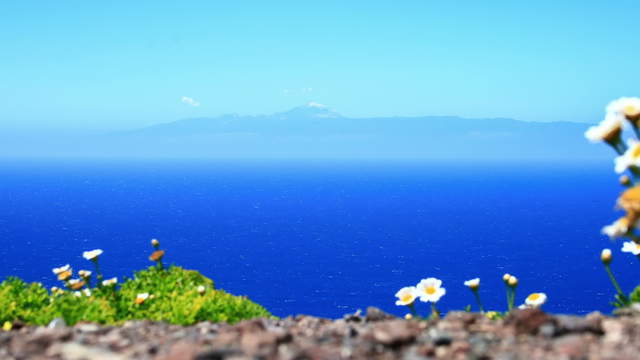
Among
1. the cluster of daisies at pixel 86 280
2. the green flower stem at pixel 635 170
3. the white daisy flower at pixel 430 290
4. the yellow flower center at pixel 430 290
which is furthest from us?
the cluster of daisies at pixel 86 280

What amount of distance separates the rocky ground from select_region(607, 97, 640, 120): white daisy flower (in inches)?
83.8

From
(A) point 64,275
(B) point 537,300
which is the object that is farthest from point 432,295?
(A) point 64,275

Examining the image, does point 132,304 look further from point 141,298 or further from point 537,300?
point 537,300

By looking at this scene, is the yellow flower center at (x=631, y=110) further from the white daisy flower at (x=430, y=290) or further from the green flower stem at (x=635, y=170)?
the white daisy flower at (x=430, y=290)

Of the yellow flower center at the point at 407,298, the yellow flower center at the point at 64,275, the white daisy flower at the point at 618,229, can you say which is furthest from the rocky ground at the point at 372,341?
the yellow flower center at the point at 64,275

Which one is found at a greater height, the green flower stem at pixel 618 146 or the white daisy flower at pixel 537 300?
the green flower stem at pixel 618 146

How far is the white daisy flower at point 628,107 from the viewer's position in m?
7.50

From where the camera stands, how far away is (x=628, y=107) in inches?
296

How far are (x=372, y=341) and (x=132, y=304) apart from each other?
454 centimetres

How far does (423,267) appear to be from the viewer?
19262cm

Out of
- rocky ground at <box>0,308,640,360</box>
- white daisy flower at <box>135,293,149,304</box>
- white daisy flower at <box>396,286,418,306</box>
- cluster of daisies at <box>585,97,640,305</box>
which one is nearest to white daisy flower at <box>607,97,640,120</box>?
cluster of daisies at <box>585,97,640,305</box>

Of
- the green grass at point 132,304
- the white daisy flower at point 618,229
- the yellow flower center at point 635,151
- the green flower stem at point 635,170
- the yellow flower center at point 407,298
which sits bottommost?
the green grass at point 132,304

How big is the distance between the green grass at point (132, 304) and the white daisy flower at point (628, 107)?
5.29 meters

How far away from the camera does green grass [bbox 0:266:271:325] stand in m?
9.52
